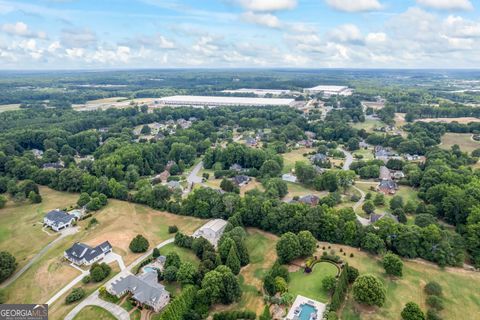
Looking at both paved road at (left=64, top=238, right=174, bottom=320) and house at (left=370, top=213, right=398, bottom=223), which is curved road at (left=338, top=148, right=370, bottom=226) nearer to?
house at (left=370, top=213, right=398, bottom=223)

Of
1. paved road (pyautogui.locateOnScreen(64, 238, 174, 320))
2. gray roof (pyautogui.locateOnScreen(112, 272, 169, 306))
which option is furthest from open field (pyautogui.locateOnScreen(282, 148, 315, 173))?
paved road (pyautogui.locateOnScreen(64, 238, 174, 320))

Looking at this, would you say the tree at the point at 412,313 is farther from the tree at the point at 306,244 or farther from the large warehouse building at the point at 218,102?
the large warehouse building at the point at 218,102

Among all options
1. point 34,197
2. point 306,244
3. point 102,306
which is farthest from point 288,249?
point 34,197

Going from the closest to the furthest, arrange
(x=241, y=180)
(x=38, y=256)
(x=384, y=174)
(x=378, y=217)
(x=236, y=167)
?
(x=38, y=256)
(x=378, y=217)
(x=241, y=180)
(x=384, y=174)
(x=236, y=167)

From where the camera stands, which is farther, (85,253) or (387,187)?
(387,187)

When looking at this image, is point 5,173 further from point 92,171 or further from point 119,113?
point 119,113

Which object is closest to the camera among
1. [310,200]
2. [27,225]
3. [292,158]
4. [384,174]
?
[27,225]

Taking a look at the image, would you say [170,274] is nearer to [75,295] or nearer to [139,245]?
[139,245]
